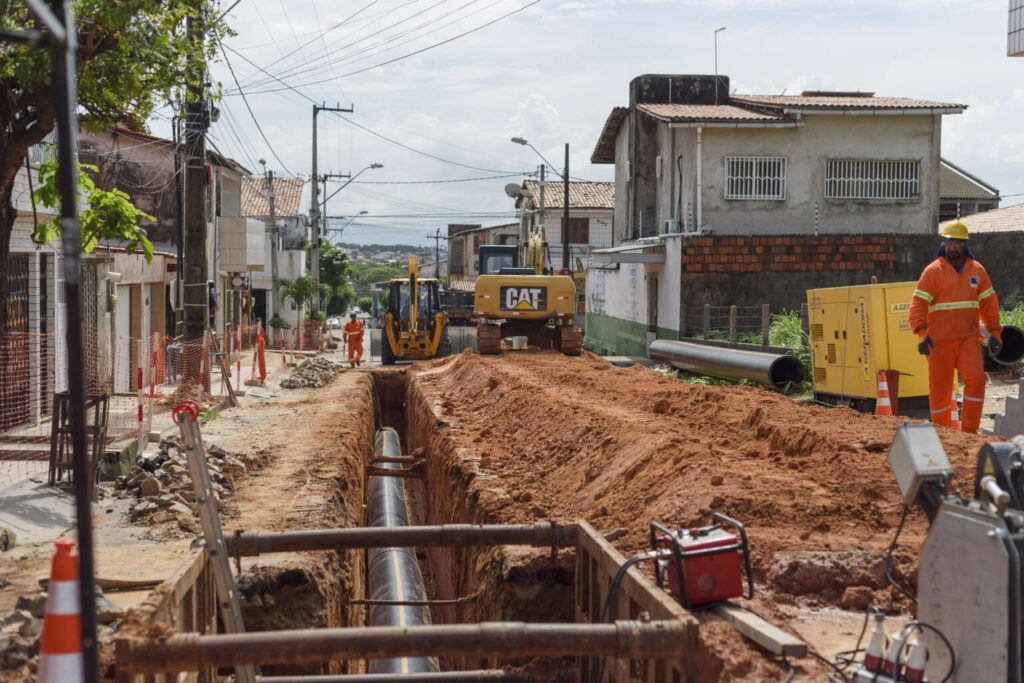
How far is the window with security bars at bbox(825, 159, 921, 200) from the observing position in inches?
1058

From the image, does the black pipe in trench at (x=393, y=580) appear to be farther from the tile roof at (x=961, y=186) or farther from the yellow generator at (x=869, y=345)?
the tile roof at (x=961, y=186)

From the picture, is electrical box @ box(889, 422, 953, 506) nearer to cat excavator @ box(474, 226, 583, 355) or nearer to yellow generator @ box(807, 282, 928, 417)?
yellow generator @ box(807, 282, 928, 417)

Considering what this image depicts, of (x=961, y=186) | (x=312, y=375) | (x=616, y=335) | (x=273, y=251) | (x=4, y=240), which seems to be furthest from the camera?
→ (x=273, y=251)

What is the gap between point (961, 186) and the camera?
147 ft

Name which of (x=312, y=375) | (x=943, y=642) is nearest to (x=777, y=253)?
(x=312, y=375)

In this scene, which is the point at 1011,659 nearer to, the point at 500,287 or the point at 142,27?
the point at 142,27

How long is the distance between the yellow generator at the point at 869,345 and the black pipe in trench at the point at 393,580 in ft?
20.6

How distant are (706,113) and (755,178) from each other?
7.03ft

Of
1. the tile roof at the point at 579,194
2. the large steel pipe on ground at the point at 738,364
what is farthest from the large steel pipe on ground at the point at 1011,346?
the tile roof at the point at 579,194

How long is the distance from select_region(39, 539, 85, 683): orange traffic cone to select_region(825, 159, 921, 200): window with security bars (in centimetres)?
2516

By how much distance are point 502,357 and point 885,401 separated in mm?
12586

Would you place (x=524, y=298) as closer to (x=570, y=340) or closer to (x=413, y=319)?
(x=570, y=340)

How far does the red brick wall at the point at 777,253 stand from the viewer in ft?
79.6

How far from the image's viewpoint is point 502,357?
953 inches
